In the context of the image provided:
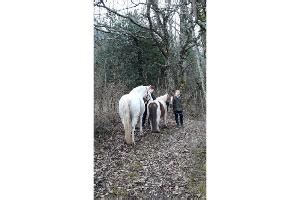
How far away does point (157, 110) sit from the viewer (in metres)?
3.80

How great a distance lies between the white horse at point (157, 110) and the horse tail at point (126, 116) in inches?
6.8

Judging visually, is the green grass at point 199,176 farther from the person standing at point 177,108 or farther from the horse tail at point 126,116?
the horse tail at point 126,116

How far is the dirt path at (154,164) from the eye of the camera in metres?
3.55

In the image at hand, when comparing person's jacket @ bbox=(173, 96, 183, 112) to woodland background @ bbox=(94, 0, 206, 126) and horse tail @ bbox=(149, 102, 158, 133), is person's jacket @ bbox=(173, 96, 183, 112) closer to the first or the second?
woodland background @ bbox=(94, 0, 206, 126)

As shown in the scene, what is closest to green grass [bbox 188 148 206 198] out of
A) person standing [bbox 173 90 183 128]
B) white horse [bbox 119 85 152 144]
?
person standing [bbox 173 90 183 128]

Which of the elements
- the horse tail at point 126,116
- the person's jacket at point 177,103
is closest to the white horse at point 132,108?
the horse tail at point 126,116

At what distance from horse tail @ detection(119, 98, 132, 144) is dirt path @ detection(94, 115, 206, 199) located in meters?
0.05

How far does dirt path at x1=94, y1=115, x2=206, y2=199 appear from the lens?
355 centimetres

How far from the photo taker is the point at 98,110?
3.65 meters

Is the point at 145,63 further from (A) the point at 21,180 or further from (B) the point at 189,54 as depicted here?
(A) the point at 21,180

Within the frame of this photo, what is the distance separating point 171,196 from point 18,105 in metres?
1.33

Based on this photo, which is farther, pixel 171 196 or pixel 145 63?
pixel 145 63

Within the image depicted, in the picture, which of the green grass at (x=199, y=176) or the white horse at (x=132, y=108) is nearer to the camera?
the green grass at (x=199, y=176)
